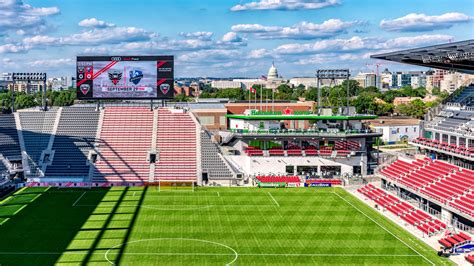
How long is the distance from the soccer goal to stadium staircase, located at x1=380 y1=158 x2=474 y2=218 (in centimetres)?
1898

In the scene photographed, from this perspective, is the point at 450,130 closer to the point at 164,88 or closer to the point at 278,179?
the point at 278,179

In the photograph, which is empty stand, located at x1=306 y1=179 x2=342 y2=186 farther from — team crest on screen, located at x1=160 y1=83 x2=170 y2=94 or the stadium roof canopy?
team crest on screen, located at x1=160 y1=83 x2=170 y2=94

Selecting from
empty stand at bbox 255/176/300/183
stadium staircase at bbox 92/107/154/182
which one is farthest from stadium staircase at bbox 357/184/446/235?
stadium staircase at bbox 92/107/154/182

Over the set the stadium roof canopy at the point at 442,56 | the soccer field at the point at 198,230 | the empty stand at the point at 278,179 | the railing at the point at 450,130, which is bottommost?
the soccer field at the point at 198,230

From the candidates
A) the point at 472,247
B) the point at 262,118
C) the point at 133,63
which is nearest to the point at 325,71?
the point at 262,118

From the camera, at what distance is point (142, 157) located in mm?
69625

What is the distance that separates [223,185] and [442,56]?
25098 mm

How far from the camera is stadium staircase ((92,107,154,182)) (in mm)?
66188

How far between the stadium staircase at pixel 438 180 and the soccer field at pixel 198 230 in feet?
13.8

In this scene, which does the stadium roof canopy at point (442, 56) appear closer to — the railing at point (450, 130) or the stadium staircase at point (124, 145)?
the railing at point (450, 130)

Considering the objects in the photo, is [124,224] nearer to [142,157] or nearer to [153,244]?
[153,244]

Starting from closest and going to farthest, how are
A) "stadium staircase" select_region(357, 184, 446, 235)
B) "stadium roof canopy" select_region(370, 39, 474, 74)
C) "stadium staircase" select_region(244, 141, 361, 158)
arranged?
"stadium staircase" select_region(357, 184, 446, 235), "stadium roof canopy" select_region(370, 39, 474, 74), "stadium staircase" select_region(244, 141, 361, 158)

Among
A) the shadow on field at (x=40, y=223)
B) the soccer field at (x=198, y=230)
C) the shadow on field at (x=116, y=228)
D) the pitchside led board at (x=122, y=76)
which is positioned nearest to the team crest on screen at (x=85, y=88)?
the pitchside led board at (x=122, y=76)

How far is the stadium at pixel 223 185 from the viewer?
128 feet
